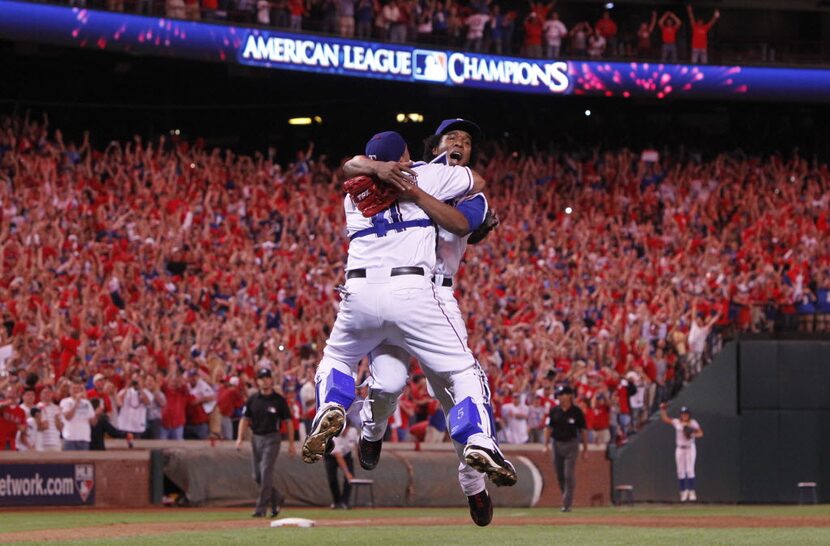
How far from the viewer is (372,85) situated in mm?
32031

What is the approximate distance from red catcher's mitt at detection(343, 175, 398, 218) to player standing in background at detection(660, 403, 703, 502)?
16.0 m

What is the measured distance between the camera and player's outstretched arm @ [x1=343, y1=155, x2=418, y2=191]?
7.46m

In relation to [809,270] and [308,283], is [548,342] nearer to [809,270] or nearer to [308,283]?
[308,283]

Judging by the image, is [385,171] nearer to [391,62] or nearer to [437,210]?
[437,210]

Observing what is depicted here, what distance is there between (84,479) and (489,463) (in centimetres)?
1195

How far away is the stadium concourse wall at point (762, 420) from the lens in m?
24.3

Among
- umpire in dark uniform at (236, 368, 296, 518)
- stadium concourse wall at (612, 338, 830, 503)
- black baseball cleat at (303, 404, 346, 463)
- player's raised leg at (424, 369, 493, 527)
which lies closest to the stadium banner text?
stadium concourse wall at (612, 338, 830, 503)

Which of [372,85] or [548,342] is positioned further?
[372,85]

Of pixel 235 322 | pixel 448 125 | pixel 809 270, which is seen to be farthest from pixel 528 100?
pixel 448 125

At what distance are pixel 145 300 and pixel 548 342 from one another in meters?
6.94

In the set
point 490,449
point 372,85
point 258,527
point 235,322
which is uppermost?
point 372,85

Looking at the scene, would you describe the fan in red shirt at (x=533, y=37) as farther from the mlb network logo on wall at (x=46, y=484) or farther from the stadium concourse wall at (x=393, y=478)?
the mlb network logo on wall at (x=46, y=484)

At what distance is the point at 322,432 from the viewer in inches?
290

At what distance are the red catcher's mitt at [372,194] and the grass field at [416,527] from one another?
15.9 feet
